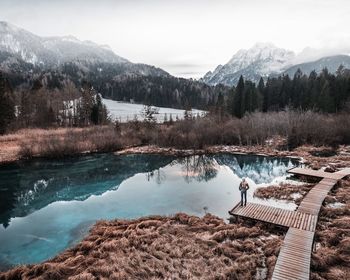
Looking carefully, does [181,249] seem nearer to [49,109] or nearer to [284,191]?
[284,191]

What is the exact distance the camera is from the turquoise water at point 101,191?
1905cm

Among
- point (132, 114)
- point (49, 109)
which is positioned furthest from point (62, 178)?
point (132, 114)

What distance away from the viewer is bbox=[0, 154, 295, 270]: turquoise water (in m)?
19.0

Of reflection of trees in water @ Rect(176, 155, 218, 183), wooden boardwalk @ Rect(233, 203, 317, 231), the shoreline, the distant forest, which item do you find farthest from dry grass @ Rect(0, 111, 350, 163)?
the shoreline

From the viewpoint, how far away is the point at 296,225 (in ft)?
55.8

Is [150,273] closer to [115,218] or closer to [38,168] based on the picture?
[115,218]

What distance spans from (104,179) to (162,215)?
13699mm

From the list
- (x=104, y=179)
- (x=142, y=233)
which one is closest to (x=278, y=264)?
(x=142, y=233)

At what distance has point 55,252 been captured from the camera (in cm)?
1636

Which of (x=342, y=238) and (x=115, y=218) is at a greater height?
(x=342, y=238)

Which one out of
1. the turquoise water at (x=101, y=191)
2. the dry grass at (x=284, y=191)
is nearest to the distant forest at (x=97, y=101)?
the turquoise water at (x=101, y=191)

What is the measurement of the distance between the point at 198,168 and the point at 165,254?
72.7 ft

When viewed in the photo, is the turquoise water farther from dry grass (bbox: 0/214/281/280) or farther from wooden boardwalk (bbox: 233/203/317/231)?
dry grass (bbox: 0/214/281/280)

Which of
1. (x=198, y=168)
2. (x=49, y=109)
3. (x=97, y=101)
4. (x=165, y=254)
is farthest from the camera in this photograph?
(x=97, y=101)
